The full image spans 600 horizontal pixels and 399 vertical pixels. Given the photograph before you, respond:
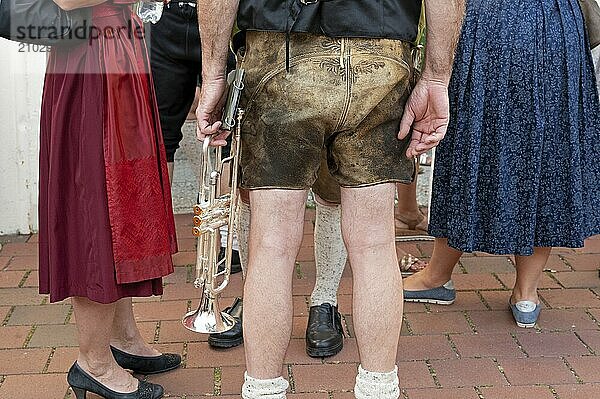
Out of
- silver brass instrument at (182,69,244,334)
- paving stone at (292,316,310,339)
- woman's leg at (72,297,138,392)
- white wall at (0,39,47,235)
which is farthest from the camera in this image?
white wall at (0,39,47,235)

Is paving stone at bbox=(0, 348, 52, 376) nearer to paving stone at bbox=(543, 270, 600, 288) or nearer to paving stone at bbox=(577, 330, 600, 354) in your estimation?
paving stone at bbox=(577, 330, 600, 354)

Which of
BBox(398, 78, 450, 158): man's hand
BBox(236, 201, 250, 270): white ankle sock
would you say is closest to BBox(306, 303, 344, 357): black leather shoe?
BBox(236, 201, 250, 270): white ankle sock

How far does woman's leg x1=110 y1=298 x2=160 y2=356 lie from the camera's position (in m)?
3.12

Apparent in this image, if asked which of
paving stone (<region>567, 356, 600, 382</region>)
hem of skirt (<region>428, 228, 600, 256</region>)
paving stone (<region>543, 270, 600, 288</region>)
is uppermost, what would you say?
hem of skirt (<region>428, 228, 600, 256</region>)

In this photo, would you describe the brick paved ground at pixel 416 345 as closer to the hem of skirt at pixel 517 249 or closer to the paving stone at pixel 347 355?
the paving stone at pixel 347 355

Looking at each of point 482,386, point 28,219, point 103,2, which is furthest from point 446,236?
point 28,219

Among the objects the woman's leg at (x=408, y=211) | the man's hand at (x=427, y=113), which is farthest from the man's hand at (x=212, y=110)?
the woman's leg at (x=408, y=211)

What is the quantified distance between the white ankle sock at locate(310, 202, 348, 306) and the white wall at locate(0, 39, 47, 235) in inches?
77.8

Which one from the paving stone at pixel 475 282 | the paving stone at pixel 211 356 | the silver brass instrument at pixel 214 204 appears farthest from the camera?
the paving stone at pixel 475 282

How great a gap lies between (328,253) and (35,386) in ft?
3.82

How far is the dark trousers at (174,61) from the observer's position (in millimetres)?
3699

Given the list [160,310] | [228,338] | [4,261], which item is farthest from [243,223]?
[4,261]

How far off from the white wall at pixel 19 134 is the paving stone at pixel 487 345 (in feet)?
8.01

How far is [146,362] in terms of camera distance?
3211 millimetres
